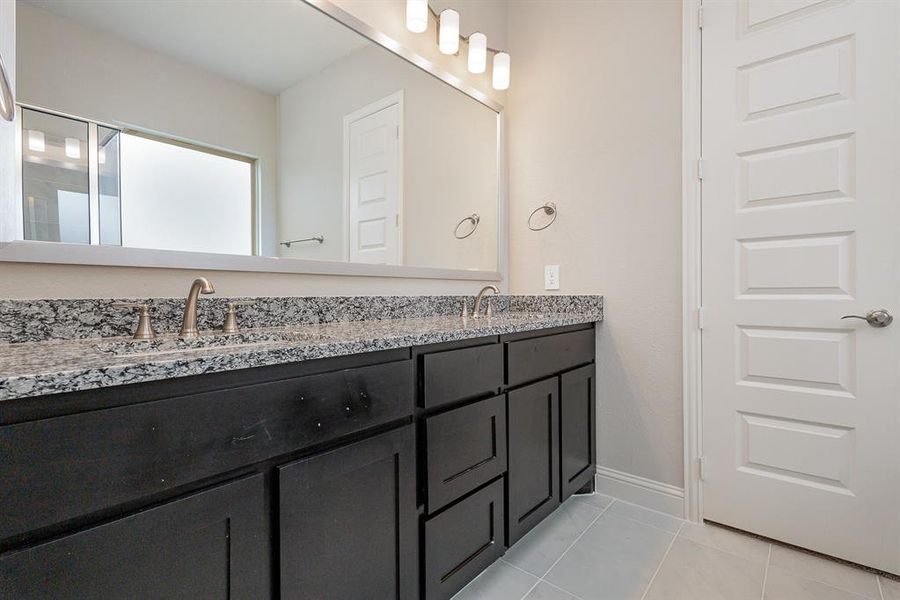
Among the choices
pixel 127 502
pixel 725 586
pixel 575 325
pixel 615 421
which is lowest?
pixel 725 586

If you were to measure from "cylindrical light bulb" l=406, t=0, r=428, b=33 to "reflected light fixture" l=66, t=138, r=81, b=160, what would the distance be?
128cm

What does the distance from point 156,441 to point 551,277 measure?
188cm

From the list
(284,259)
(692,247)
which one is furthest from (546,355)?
(284,259)

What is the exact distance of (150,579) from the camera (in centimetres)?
68

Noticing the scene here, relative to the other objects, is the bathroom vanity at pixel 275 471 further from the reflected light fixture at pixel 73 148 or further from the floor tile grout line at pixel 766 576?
the floor tile grout line at pixel 766 576

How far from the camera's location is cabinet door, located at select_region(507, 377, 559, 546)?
1.46m

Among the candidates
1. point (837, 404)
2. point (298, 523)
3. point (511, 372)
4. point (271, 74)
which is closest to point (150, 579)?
point (298, 523)

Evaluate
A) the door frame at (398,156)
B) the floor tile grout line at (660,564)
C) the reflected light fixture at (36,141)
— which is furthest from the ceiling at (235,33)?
the floor tile grout line at (660,564)

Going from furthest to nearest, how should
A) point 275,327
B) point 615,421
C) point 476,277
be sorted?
point 476,277 < point 615,421 < point 275,327

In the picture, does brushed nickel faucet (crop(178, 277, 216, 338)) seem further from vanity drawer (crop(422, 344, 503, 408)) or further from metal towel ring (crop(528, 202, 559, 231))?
metal towel ring (crop(528, 202, 559, 231))

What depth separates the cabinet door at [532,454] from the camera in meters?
1.46

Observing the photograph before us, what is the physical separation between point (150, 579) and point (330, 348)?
47cm

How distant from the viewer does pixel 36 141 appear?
3.25ft

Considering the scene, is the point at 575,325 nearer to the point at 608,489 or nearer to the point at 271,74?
the point at 608,489
